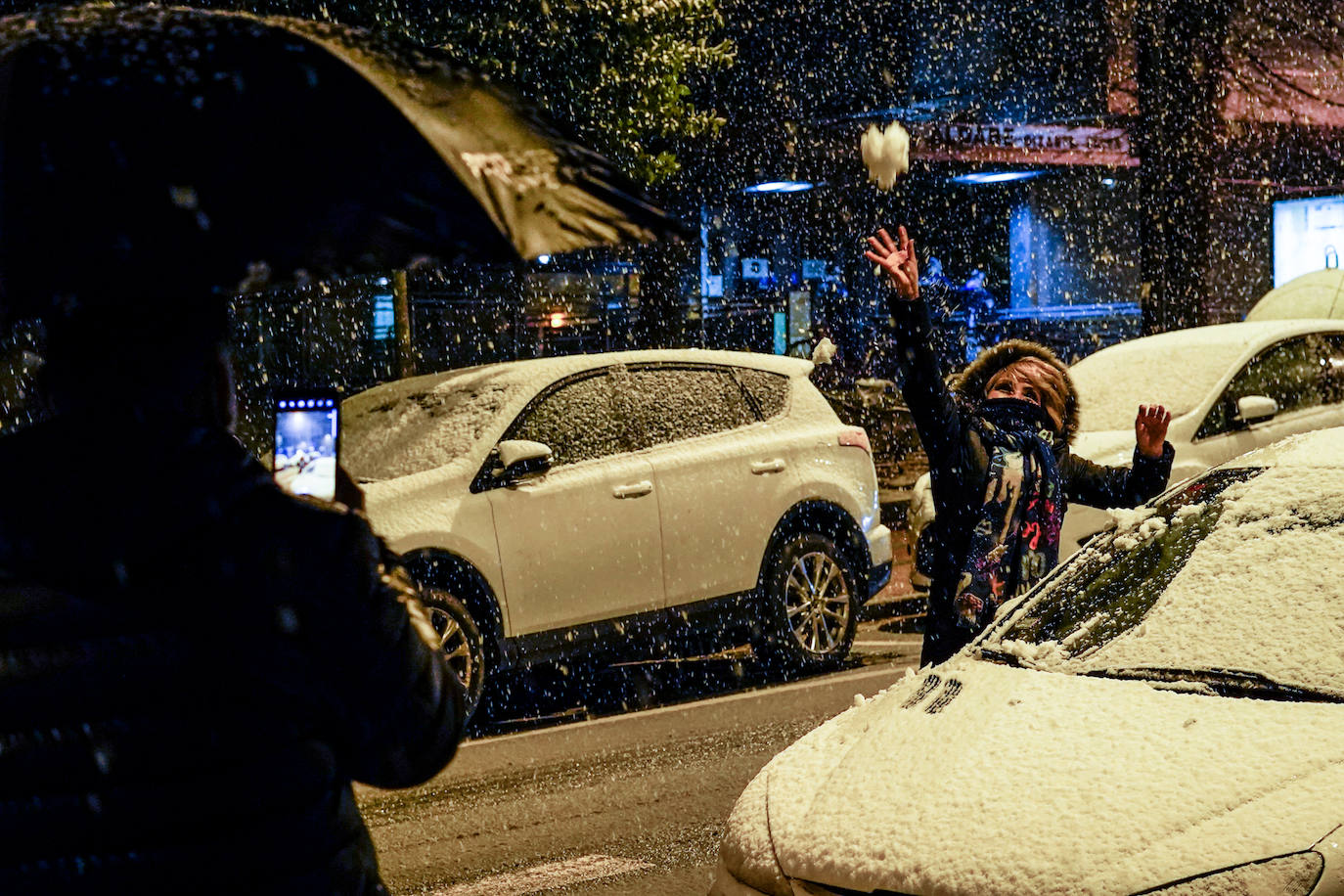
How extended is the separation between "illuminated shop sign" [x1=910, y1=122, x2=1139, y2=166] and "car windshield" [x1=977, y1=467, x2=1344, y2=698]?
18760mm

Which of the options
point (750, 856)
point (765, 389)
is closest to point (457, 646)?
point (765, 389)

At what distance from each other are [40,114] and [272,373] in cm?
1526

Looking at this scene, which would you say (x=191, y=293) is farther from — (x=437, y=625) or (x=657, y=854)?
(x=437, y=625)

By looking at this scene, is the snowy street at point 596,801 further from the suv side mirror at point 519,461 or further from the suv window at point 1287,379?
the suv window at point 1287,379

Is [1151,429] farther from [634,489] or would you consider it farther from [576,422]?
[576,422]

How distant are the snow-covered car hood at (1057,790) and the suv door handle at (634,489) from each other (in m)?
4.32

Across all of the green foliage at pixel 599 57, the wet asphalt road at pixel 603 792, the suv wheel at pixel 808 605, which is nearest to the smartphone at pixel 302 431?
the wet asphalt road at pixel 603 792

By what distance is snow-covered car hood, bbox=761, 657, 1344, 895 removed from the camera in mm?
3037

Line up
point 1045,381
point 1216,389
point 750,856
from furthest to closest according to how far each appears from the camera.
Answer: point 1216,389, point 1045,381, point 750,856

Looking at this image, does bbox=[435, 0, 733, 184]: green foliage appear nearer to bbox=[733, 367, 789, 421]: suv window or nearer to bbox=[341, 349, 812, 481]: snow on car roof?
bbox=[733, 367, 789, 421]: suv window

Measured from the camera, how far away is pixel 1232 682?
365 cm

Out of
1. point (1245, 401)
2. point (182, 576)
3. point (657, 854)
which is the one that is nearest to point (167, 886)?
point (182, 576)

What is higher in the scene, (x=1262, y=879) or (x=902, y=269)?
(x=902, y=269)

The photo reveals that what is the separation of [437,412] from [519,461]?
0.76m
